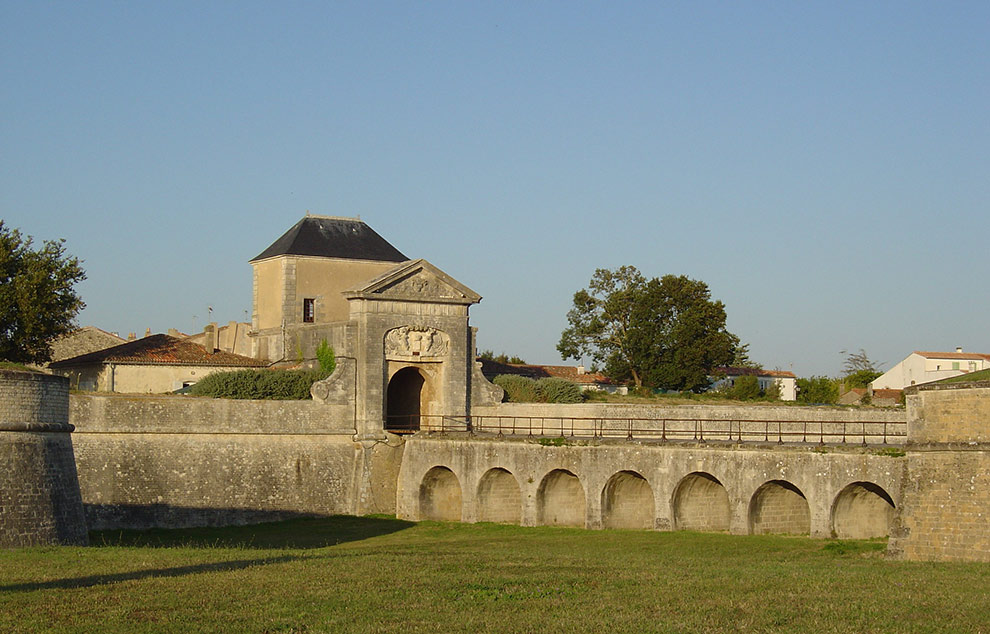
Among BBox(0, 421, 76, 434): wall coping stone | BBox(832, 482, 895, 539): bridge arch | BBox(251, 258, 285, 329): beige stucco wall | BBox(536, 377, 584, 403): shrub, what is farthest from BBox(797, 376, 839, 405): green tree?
BBox(0, 421, 76, 434): wall coping stone

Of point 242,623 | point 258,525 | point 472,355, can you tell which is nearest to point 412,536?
point 258,525

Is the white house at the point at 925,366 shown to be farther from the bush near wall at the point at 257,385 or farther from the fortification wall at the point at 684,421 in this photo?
the bush near wall at the point at 257,385

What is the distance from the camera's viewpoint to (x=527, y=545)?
28234 mm

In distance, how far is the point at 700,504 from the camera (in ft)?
98.3

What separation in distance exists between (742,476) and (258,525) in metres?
13.4

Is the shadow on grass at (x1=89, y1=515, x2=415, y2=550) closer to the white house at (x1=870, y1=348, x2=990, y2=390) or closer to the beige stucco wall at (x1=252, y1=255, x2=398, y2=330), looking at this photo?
the beige stucco wall at (x1=252, y1=255, x2=398, y2=330)

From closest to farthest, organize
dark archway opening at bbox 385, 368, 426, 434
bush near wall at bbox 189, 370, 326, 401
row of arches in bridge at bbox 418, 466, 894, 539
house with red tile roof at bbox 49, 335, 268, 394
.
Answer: row of arches in bridge at bbox 418, 466, 894, 539 < bush near wall at bbox 189, 370, 326, 401 < house with red tile roof at bbox 49, 335, 268, 394 < dark archway opening at bbox 385, 368, 426, 434

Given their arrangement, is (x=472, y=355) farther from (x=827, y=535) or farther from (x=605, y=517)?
(x=827, y=535)

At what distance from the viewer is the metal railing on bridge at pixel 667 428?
104ft

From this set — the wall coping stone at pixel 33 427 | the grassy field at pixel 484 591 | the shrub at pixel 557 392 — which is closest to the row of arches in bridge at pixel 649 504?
the grassy field at pixel 484 591

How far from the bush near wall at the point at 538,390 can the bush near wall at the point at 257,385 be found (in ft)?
20.5

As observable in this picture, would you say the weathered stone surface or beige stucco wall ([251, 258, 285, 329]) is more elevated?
beige stucco wall ([251, 258, 285, 329])

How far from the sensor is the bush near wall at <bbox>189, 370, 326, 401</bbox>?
1458 inches

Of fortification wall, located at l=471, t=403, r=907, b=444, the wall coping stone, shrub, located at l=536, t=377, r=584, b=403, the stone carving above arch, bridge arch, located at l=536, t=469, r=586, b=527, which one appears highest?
the stone carving above arch
